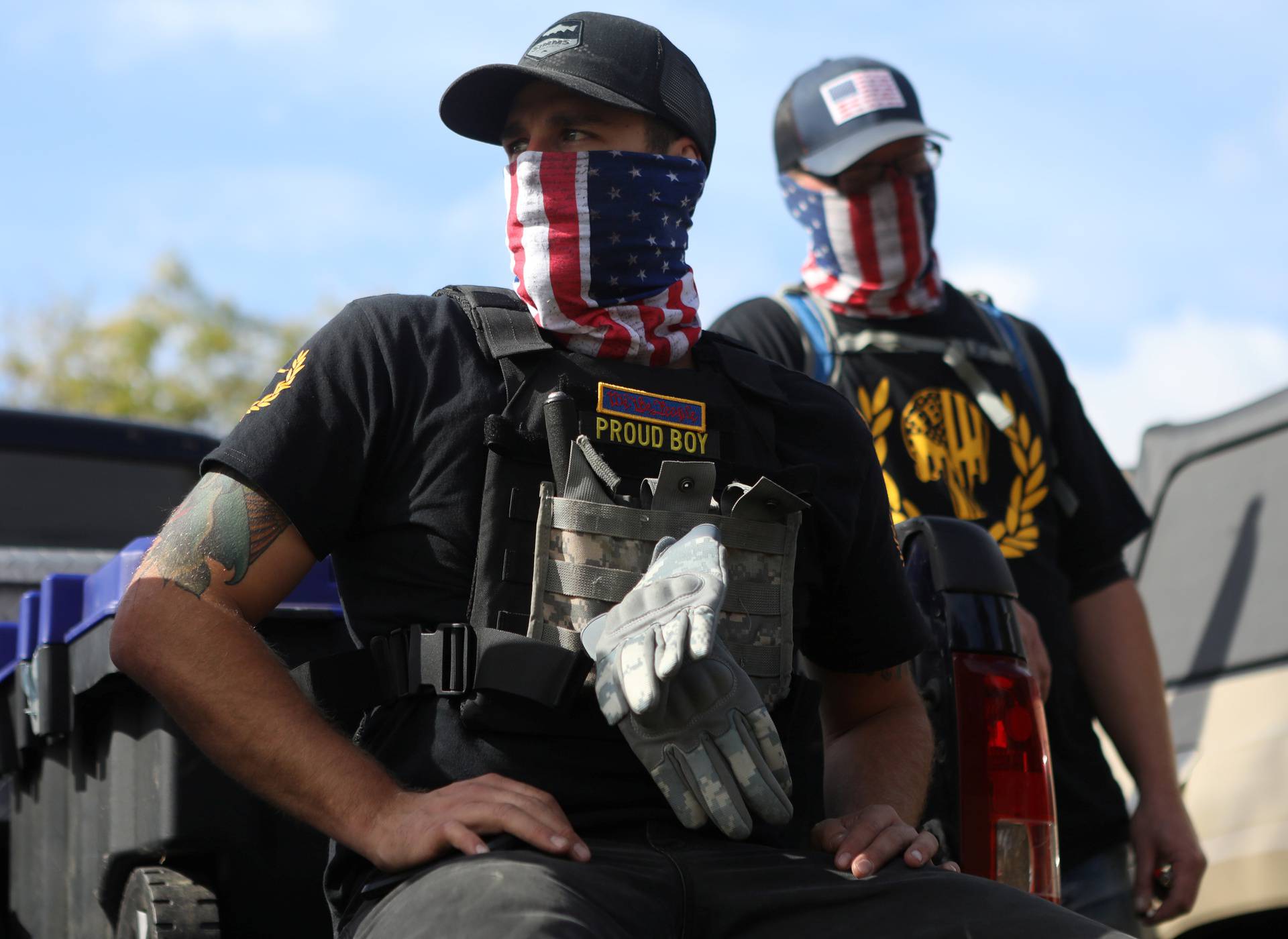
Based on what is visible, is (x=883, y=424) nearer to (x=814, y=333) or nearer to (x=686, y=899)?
(x=814, y=333)

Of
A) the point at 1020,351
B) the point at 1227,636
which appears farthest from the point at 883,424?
Result: the point at 1227,636

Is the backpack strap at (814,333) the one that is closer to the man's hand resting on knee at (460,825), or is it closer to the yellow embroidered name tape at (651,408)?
the yellow embroidered name tape at (651,408)

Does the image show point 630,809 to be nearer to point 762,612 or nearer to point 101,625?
point 762,612

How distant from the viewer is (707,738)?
7.27 ft

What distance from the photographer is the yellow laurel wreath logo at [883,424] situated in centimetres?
372

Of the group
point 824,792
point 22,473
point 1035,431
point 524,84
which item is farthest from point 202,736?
point 22,473

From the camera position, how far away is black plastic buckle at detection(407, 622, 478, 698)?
2.30m

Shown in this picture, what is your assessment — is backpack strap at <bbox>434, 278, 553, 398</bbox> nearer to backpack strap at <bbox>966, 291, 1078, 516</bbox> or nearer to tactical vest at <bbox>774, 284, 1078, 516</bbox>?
tactical vest at <bbox>774, 284, 1078, 516</bbox>

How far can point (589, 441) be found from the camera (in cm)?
247

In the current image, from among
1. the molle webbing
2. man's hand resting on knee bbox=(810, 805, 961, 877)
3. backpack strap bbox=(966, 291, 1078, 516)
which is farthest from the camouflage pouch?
backpack strap bbox=(966, 291, 1078, 516)

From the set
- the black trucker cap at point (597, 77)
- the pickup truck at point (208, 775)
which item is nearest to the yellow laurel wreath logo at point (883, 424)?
the pickup truck at point (208, 775)

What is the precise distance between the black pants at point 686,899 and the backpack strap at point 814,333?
163cm

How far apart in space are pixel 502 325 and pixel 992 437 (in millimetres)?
1678

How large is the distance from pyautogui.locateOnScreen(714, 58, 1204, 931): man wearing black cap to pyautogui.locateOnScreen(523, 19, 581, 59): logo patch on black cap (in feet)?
3.84
